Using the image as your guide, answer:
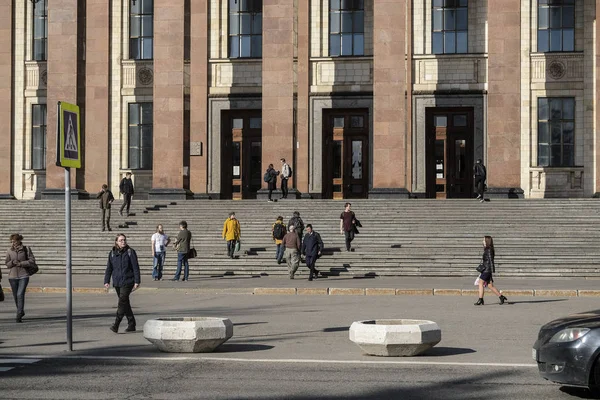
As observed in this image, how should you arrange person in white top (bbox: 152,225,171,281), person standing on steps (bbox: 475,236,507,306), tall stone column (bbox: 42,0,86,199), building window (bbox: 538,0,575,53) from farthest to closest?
building window (bbox: 538,0,575,53), tall stone column (bbox: 42,0,86,199), person in white top (bbox: 152,225,171,281), person standing on steps (bbox: 475,236,507,306)

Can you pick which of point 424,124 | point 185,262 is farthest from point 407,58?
point 185,262

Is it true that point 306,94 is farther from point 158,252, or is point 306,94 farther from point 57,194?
point 158,252

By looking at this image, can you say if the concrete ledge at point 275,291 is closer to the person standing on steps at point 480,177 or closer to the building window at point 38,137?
the person standing on steps at point 480,177

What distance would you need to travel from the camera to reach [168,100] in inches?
1767

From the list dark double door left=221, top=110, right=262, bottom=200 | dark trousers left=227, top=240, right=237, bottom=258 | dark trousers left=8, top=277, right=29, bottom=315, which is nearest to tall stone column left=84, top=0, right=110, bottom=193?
dark double door left=221, top=110, right=262, bottom=200

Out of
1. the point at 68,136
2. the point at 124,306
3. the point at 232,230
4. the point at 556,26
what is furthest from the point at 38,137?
the point at 68,136

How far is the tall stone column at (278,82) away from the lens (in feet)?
145

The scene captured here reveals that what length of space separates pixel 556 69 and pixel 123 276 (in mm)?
33034

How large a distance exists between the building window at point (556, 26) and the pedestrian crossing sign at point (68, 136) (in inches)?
1380

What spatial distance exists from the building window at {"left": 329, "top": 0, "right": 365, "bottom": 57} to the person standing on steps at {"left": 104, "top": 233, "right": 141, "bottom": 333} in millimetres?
31517

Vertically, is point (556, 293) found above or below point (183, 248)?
below

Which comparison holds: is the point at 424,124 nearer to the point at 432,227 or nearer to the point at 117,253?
the point at 432,227

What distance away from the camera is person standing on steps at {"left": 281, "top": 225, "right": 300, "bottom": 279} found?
31.2 meters

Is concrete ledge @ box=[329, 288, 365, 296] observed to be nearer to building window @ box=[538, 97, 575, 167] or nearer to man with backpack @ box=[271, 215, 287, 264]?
man with backpack @ box=[271, 215, 287, 264]
